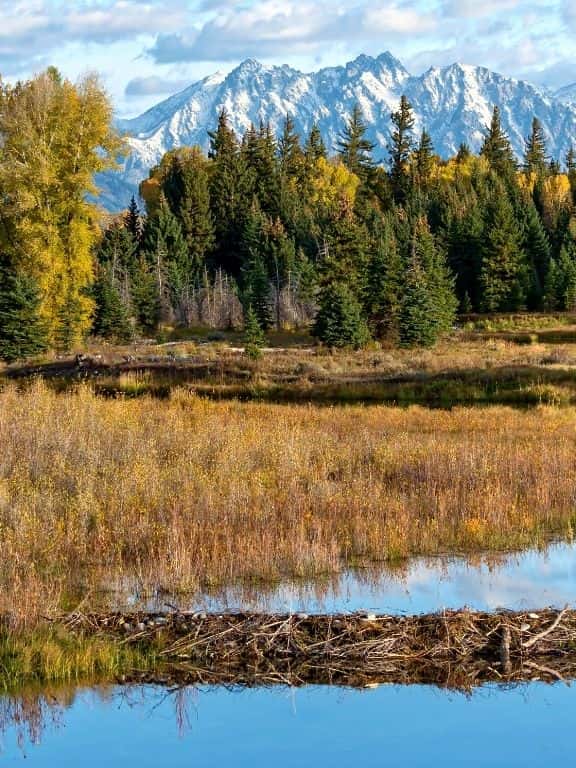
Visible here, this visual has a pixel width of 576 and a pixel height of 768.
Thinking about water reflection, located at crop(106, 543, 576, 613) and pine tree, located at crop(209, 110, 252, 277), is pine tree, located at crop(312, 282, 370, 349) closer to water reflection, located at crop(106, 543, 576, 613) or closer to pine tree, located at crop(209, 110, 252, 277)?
pine tree, located at crop(209, 110, 252, 277)

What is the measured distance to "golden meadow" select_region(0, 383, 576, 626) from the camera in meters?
11.3

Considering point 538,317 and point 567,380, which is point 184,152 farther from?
point 567,380

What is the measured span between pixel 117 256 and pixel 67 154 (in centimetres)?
2534

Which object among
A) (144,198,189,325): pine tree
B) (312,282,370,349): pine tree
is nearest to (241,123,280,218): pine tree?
(144,198,189,325): pine tree

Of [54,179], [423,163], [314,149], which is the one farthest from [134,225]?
[54,179]

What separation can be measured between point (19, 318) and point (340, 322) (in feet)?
48.8

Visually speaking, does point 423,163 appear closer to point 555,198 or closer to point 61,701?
point 555,198

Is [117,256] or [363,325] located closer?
[363,325]

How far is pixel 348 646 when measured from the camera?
29.0 feet

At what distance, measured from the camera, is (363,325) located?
158ft

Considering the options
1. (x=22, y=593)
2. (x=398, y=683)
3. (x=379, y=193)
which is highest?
(x=379, y=193)

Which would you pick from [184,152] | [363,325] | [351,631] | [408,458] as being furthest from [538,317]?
[351,631]

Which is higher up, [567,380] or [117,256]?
[117,256]

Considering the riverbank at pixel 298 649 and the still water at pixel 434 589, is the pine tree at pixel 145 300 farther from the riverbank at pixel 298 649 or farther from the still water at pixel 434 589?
the riverbank at pixel 298 649
